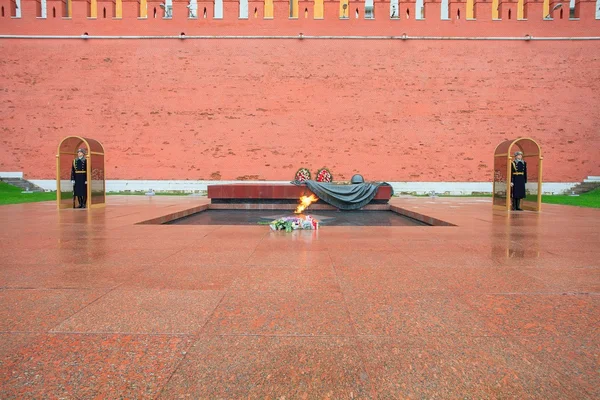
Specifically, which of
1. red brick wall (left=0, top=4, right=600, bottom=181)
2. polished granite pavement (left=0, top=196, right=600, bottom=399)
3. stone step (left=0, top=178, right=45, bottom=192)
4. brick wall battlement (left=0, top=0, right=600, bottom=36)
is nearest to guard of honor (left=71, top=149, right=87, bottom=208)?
polished granite pavement (left=0, top=196, right=600, bottom=399)

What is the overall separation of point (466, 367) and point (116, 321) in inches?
49.3

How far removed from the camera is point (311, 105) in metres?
12.1

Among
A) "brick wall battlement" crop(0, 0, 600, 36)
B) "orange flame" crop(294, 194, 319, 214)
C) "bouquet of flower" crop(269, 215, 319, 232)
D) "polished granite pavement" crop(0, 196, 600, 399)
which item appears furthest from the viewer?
"brick wall battlement" crop(0, 0, 600, 36)

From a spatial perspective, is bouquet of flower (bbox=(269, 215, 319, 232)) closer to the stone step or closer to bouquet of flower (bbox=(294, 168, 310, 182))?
bouquet of flower (bbox=(294, 168, 310, 182))

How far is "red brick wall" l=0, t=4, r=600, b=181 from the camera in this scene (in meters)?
12.1

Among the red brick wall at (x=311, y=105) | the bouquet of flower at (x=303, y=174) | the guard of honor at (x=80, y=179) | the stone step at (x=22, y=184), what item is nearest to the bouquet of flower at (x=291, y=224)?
the guard of honor at (x=80, y=179)

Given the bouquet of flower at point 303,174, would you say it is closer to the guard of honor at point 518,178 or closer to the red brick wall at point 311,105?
the red brick wall at point 311,105

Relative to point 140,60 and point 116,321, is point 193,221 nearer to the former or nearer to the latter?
point 116,321

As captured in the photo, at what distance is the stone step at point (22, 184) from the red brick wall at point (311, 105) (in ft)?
0.78

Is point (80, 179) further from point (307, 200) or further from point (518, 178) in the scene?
point (518, 178)

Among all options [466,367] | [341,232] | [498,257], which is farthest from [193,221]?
[466,367]

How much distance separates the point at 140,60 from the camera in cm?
1224

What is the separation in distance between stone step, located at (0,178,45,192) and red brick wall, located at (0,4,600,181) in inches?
9.3

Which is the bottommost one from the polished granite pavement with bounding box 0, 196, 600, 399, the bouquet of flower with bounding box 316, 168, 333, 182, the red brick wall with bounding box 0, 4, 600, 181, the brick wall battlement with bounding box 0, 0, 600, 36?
the polished granite pavement with bounding box 0, 196, 600, 399
